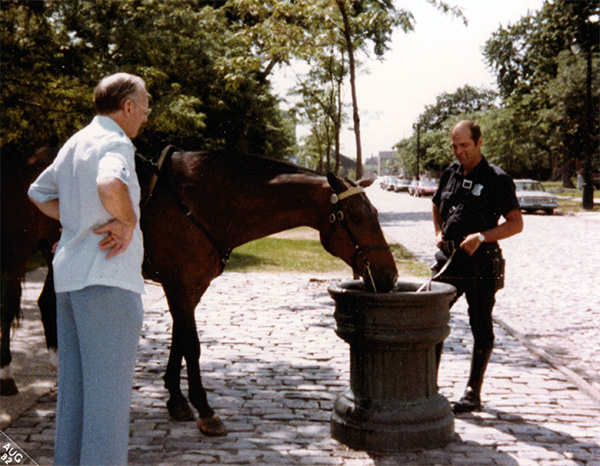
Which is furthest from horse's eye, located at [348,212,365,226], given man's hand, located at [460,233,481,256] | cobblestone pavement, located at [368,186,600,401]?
cobblestone pavement, located at [368,186,600,401]

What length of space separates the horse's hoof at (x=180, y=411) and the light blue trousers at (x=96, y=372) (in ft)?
6.35

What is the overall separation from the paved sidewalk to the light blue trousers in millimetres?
1231

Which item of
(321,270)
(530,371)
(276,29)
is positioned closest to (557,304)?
(530,371)

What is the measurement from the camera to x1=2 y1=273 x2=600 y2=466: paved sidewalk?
174 inches

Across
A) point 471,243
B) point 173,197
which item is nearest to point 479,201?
point 471,243

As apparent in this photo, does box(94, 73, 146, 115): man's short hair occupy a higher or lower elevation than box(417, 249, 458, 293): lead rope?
higher

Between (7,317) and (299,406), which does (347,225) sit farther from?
(7,317)

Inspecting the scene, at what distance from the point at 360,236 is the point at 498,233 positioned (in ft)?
3.71

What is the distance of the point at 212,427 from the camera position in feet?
15.6

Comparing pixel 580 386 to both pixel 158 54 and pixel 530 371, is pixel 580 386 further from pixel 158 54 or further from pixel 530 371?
pixel 158 54

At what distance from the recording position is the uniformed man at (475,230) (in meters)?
5.07

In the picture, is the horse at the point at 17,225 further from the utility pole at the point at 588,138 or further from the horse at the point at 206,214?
the utility pole at the point at 588,138

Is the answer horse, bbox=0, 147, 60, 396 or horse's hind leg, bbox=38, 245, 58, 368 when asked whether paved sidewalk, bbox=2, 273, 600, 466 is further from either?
horse, bbox=0, 147, 60, 396

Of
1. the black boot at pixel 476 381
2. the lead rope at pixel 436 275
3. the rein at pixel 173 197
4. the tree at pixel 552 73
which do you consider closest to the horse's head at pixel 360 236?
the lead rope at pixel 436 275
